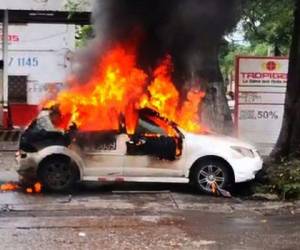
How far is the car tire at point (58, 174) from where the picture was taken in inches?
428

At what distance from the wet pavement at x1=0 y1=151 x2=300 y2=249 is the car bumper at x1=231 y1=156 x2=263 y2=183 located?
0.37 m

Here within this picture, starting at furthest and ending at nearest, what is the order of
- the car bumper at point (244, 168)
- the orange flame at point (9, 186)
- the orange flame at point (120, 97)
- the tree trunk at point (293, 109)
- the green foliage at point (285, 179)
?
the tree trunk at point (293, 109), the orange flame at point (9, 186), the orange flame at point (120, 97), the car bumper at point (244, 168), the green foliage at point (285, 179)

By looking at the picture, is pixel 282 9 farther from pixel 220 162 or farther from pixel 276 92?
pixel 220 162

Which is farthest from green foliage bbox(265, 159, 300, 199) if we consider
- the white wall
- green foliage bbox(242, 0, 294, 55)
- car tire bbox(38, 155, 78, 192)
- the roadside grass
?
the white wall

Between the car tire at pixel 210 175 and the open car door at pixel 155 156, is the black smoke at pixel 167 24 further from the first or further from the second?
the car tire at pixel 210 175

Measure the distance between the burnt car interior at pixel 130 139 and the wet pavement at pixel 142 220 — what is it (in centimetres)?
73

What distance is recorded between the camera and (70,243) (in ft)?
24.3

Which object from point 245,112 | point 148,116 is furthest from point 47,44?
point 148,116

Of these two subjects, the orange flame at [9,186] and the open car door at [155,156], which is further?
the orange flame at [9,186]

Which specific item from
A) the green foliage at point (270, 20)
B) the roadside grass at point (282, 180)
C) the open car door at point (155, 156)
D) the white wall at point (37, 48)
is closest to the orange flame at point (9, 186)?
the open car door at point (155, 156)

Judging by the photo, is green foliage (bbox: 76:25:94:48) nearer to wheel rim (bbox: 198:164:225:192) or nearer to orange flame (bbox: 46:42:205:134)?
orange flame (bbox: 46:42:205:134)

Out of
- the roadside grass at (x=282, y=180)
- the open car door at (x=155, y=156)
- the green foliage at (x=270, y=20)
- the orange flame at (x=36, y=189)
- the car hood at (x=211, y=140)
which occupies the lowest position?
the orange flame at (x=36, y=189)

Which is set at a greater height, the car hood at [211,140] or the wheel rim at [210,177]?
the car hood at [211,140]

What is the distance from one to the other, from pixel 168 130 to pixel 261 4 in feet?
15.5
